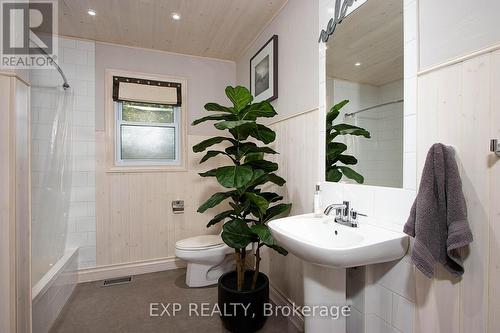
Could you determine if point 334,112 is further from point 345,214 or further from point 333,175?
point 345,214

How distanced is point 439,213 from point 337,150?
0.69 m

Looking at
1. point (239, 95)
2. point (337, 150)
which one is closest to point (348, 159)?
point (337, 150)

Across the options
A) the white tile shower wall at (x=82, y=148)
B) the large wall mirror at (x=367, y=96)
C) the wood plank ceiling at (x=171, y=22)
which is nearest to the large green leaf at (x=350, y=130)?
the large wall mirror at (x=367, y=96)

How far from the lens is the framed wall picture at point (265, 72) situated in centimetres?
211

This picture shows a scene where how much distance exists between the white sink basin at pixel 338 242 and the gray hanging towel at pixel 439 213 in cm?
13

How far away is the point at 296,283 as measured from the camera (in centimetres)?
182

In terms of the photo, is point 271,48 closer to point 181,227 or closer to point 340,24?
point 340,24

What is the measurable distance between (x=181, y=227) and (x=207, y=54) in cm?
209

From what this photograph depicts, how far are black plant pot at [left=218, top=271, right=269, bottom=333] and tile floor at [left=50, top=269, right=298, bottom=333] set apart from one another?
0.35 feet

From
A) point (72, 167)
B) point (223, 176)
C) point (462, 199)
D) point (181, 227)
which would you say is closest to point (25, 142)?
point (223, 176)

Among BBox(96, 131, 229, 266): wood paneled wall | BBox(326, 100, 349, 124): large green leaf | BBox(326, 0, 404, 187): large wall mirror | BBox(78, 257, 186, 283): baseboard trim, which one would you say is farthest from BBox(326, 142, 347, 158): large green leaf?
BBox(78, 257, 186, 283): baseboard trim

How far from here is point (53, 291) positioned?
5.91 ft

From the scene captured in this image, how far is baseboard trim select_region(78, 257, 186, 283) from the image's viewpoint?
2.50m

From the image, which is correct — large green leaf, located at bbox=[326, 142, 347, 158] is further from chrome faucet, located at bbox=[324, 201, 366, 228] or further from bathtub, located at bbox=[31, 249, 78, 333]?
Result: bathtub, located at bbox=[31, 249, 78, 333]
